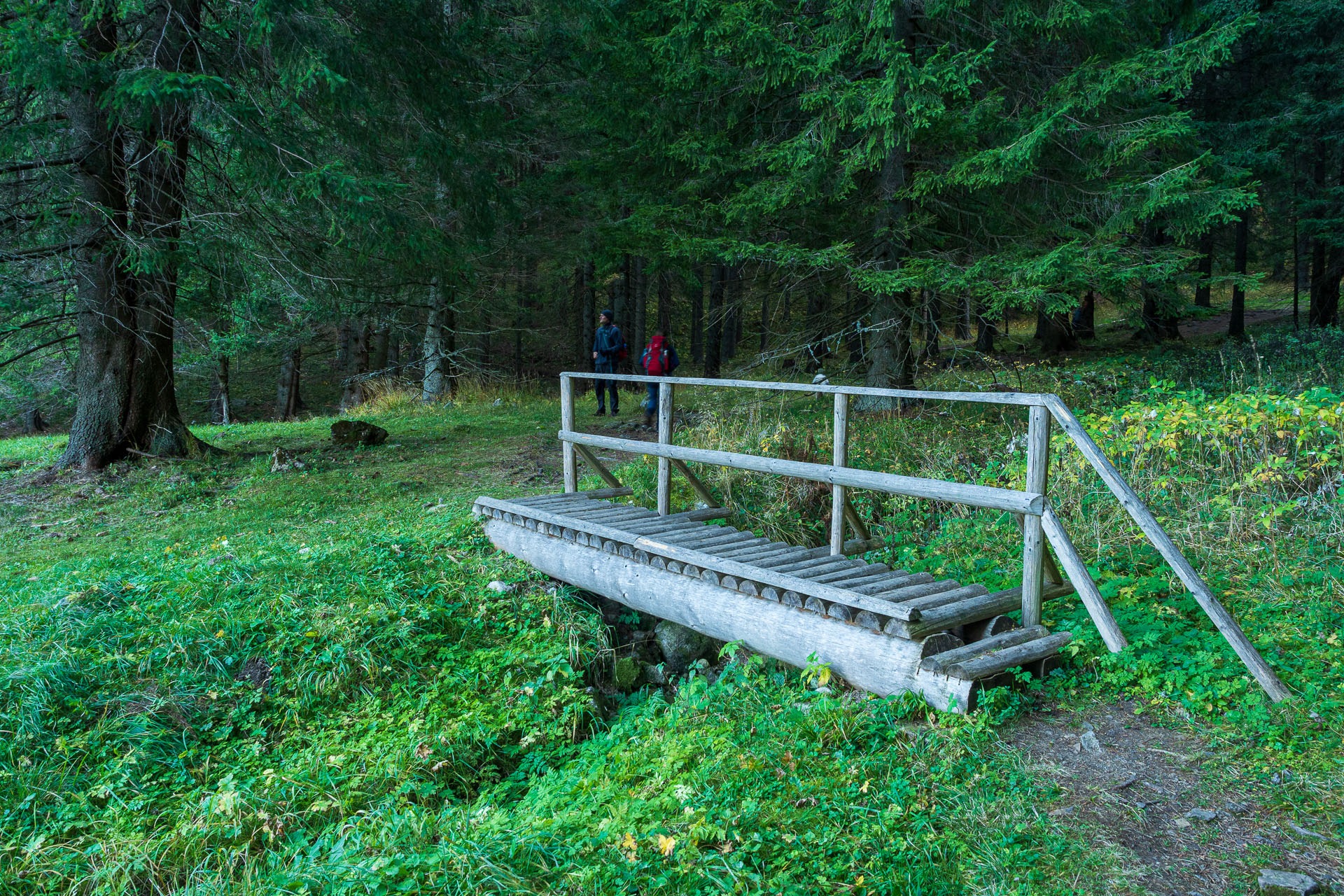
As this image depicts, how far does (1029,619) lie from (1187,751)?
1.10 m

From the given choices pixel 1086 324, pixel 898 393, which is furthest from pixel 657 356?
pixel 1086 324

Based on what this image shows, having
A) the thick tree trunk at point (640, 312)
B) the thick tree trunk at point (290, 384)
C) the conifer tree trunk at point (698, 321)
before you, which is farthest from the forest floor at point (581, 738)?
the conifer tree trunk at point (698, 321)

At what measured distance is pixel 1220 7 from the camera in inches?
556

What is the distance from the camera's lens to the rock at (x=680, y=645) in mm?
6172

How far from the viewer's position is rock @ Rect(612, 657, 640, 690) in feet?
19.5

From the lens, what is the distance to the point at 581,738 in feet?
17.4

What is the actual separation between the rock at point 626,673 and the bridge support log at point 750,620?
15.6 inches

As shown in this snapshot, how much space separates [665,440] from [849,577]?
7.23ft

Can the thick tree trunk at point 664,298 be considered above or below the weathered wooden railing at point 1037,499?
above

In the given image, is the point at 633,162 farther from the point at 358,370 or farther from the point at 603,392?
the point at 358,370

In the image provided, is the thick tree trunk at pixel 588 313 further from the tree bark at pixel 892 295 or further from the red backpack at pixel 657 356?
the tree bark at pixel 892 295

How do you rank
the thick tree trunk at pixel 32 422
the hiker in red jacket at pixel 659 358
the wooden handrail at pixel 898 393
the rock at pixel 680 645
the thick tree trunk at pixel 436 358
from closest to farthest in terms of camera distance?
→ the wooden handrail at pixel 898 393 < the rock at pixel 680 645 < the hiker in red jacket at pixel 659 358 < the thick tree trunk at pixel 436 358 < the thick tree trunk at pixel 32 422

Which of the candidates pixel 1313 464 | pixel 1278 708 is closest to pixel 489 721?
pixel 1278 708

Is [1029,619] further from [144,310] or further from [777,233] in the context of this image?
[144,310]
